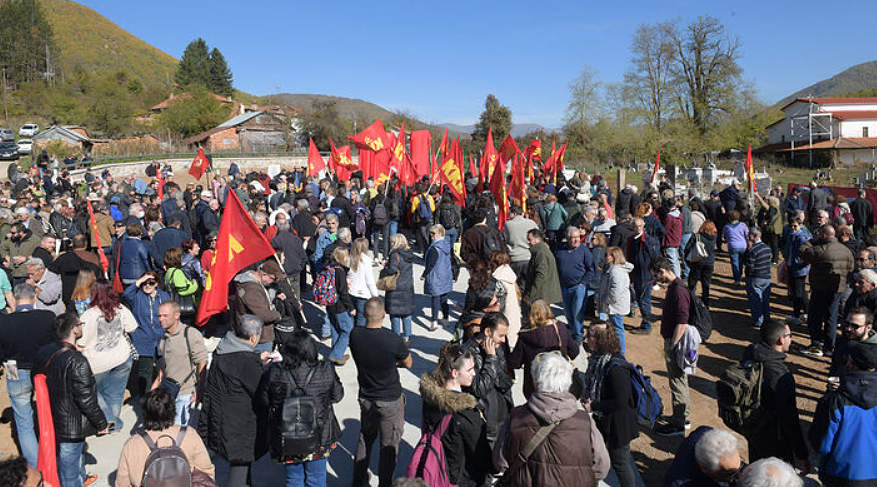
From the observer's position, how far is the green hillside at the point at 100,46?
146 meters

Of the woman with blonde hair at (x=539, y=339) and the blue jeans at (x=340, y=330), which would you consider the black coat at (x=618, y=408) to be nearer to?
the woman with blonde hair at (x=539, y=339)

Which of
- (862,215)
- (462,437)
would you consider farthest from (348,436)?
(862,215)

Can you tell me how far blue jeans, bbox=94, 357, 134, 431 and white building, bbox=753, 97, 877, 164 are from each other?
182ft

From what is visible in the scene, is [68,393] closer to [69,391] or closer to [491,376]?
[69,391]

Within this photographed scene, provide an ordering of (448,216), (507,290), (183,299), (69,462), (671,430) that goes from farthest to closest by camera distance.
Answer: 1. (448,216)
2. (183,299)
3. (507,290)
4. (671,430)
5. (69,462)

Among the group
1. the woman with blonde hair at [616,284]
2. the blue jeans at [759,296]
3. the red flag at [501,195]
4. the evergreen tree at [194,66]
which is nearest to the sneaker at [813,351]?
the blue jeans at [759,296]

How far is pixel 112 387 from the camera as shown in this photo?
5773 mm

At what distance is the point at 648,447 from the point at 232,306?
4311mm

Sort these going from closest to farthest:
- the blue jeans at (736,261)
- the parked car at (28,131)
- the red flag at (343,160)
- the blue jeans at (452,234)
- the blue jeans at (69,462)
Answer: the blue jeans at (69,462) < the blue jeans at (736,261) < the blue jeans at (452,234) < the red flag at (343,160) < the parked car at (28,131)

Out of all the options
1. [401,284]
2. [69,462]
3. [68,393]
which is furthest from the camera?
[401,284]

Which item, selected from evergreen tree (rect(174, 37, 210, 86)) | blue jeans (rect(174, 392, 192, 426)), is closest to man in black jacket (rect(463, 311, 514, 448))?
blue jeans (rect(174, 392, 192, 426))

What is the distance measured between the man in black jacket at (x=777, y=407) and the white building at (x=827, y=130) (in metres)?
53.5

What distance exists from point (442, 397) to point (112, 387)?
385 centimetres

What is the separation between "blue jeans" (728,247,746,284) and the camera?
10547 mm
